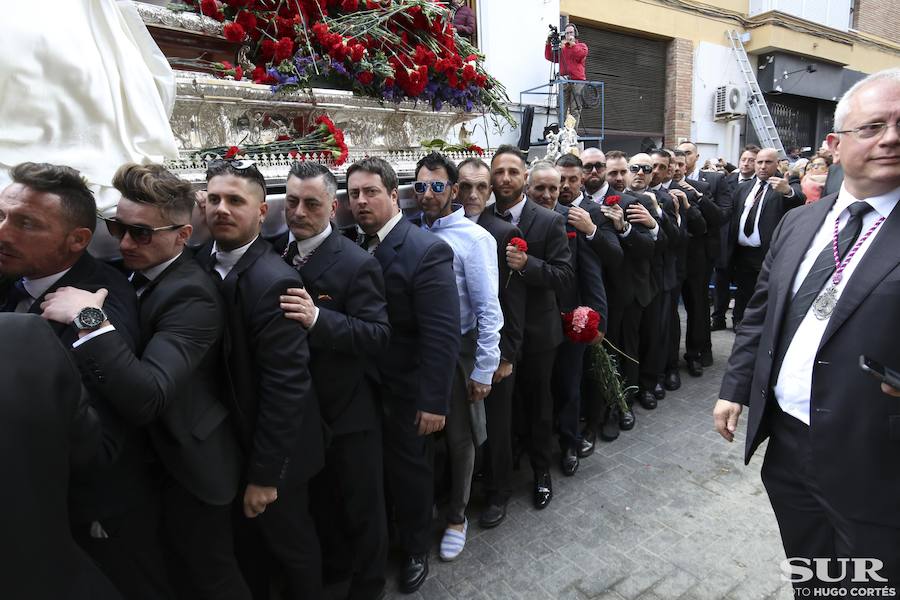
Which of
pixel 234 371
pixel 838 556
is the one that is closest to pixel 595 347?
pixel 838 556

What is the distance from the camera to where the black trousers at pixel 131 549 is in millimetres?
1718

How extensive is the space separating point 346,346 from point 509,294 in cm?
124

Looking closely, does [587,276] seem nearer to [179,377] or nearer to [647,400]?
[647,400]

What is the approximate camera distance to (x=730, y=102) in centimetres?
1268

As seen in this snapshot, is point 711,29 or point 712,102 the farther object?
point 712,102

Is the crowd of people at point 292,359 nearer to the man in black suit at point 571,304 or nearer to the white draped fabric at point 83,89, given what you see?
the man in black suit at point 571,304

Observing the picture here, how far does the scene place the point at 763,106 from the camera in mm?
12891

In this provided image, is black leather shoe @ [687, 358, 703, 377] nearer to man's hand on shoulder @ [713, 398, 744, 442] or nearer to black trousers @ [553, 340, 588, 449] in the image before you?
black trousers @ [553, 340, 588, 449]

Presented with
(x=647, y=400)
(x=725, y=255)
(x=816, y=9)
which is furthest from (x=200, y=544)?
(x=816, y=9)

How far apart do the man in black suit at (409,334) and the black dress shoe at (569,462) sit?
4.26 feet

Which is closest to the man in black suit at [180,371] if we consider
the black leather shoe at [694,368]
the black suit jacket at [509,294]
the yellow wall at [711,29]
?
the black suit jacket at [509,294]

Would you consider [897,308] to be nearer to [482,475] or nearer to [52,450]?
[52,450]

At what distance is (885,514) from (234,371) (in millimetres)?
2134

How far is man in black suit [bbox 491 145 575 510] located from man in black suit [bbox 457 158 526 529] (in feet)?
0.38
